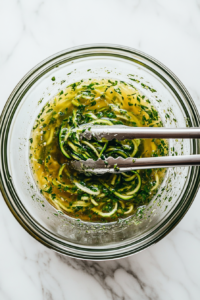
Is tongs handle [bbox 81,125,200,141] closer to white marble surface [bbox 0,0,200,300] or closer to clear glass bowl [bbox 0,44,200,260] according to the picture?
clear glass bowl [bbox 0,44,200,260]

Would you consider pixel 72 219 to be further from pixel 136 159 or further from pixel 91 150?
pixel 136 159

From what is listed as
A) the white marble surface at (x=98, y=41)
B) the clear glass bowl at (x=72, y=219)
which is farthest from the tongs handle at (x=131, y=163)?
the white marble surface at (x=98, y=41)

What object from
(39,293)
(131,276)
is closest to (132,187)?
(131,276)

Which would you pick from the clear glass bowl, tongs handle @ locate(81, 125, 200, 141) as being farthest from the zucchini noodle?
tongs handle @ locate(81, 125, 200, 141)

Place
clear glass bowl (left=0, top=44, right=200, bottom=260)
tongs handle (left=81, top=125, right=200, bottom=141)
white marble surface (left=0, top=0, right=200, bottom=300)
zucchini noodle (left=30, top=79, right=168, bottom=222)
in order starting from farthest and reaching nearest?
white marble surface (left=0, top=0, right=200, bottom=300)
zucchini noodle (left=30, top=79, right=168, bottom=222)
clear glass bowl (left=0, top=44, right=200, bottom=260)
tongs handle (left=81, top=125, right=200, bottom=141)

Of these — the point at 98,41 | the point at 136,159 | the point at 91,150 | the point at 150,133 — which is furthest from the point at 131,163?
the point at 98,41
